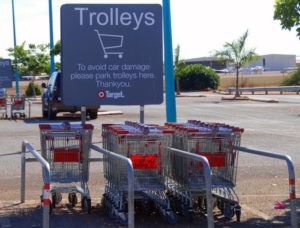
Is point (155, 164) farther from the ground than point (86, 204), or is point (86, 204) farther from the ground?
point (155, 164)

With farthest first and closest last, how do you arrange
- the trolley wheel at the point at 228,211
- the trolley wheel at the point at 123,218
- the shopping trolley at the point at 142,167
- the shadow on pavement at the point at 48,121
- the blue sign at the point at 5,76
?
the blue sign at the point at 5,76, the shadow on pavement at the point at 48,121, the trolley wheel at the point at 228,211, the shopping trolley at the point at 142,167, the trolley wheel at the point at 123,218

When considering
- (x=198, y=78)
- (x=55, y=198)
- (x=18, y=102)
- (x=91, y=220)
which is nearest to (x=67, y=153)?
(x=55, y=198)

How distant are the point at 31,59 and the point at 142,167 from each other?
38745 millimetres

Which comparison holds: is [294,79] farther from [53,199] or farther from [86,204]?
[86,204]

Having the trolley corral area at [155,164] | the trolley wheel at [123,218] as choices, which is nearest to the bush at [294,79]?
the trolley corral area at [155,164]

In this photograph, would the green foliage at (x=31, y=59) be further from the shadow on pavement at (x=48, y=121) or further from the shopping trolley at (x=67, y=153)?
the shopping trolley at (x=67, y=153)

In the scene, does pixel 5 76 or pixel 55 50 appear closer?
pixel 5 76

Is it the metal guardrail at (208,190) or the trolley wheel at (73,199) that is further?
the trolley wheel at (73,199)

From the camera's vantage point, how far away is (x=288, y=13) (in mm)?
9570

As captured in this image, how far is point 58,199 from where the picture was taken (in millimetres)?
8742

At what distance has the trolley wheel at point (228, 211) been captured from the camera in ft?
26.0

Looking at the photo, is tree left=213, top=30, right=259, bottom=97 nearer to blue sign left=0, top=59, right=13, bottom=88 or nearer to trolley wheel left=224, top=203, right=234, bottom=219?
blue sign left=0, top=59, right=13, bottom=88

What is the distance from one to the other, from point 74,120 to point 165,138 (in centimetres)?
1814

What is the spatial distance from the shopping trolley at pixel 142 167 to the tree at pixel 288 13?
9.82 feet
